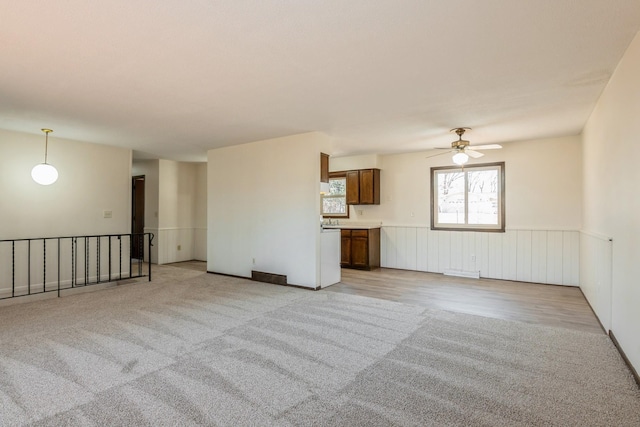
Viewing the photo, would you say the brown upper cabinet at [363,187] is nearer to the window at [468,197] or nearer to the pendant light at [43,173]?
the window at [468,197]

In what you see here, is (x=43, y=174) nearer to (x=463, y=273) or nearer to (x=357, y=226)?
(x=357, y=226)

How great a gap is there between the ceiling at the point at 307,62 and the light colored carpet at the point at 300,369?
8.20ft

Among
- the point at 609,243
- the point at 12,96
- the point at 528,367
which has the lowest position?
the point at 528,367

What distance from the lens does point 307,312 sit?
3969mm

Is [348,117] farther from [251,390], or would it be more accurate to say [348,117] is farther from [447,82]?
[251,390]

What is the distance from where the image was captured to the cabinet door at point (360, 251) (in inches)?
272

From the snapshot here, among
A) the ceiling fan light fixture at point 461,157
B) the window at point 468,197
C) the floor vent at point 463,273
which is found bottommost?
the floor vent at point 463,273

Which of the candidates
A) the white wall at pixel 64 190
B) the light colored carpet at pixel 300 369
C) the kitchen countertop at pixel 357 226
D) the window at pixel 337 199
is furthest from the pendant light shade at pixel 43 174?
the window at pixel 337 199

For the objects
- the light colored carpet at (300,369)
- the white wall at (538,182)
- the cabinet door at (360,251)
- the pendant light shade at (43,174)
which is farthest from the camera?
the cabinet door at (360,251)

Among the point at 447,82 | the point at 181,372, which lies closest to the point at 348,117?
the point at 447,82

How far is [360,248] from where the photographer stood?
6.98 metres

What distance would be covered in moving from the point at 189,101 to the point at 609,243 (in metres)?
4.70

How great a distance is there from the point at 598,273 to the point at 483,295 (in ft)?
4.83

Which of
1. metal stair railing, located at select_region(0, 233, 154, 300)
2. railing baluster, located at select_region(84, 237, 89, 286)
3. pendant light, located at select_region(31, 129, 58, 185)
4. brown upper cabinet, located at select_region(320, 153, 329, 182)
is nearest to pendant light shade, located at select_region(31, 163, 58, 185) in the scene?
pendant light, located at select_region(31, 129, 58, 185)
